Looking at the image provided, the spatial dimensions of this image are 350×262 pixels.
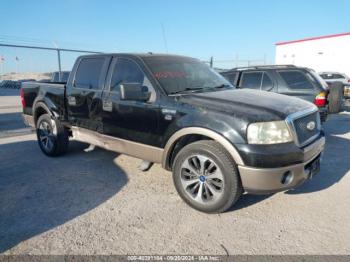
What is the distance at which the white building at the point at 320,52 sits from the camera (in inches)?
1129

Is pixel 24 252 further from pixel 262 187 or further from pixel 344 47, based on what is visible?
pixel 344 47

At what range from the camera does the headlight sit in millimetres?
2980

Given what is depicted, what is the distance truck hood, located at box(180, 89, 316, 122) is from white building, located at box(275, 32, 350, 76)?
29904 millimetres

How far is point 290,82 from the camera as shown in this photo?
265 inches

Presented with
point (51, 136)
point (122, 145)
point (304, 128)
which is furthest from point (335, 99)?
point (51, 136)

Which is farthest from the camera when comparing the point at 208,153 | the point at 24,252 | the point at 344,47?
the point at 344,47

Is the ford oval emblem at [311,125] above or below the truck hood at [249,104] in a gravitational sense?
below

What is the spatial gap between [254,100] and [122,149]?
199 centimetres

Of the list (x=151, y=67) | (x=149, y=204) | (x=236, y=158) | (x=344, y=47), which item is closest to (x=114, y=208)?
(x=149, y=204)

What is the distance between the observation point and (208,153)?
10.5 feet

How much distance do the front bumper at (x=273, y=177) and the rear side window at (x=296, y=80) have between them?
3840 millimetres

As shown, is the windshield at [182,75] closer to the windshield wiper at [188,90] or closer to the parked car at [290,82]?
the windshield wiper at [188,90]

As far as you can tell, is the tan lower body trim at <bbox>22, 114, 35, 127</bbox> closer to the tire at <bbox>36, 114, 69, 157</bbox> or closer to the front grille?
the tire at <bbox>36, 114, 69, 157</bbox>

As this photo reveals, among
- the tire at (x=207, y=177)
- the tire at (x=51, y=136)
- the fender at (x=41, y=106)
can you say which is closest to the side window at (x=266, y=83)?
the tire at (x=207, y=177)
